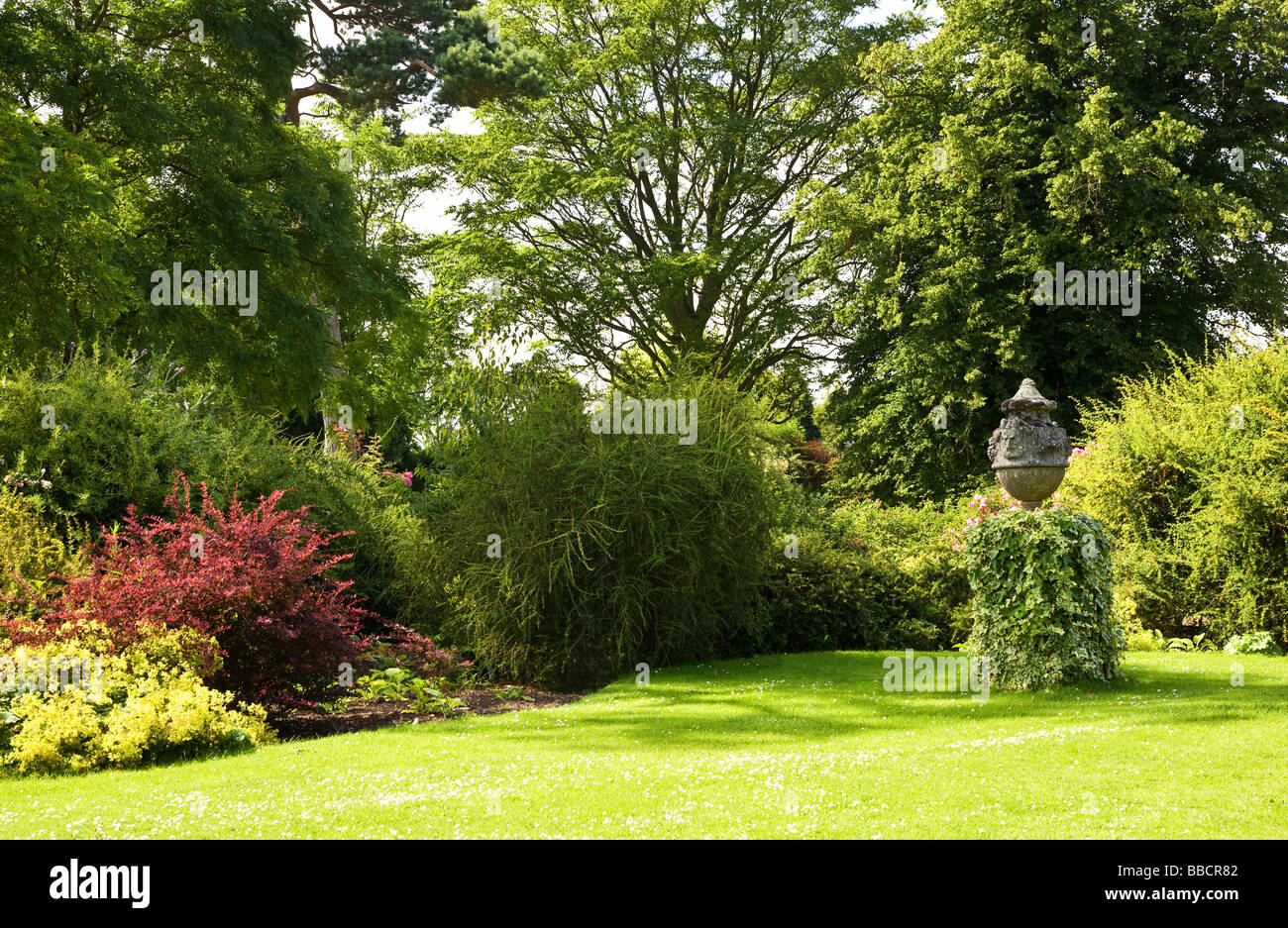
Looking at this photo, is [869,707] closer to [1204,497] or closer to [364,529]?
[364,529]

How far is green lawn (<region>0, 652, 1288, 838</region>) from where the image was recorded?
5.29 meters

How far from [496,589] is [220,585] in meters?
3.69

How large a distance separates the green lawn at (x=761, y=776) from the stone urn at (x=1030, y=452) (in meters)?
2.02

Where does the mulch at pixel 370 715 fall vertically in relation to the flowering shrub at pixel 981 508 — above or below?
below

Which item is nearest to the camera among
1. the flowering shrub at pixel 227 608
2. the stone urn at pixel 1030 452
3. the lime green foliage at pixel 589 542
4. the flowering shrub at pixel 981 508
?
the flowering shrub at pixel 227 608

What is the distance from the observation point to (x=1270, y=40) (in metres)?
22.8

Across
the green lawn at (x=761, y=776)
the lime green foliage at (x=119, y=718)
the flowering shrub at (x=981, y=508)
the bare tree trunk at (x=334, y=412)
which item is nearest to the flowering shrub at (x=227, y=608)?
the lime green foliage at (x=119, y=718)

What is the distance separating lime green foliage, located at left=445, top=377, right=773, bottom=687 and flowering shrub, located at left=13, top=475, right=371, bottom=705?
101 inches

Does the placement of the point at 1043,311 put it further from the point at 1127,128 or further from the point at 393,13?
the point at 393,13

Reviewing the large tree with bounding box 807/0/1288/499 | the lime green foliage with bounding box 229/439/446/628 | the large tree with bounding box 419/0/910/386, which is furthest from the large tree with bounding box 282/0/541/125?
the lime green foliage with bounding box 229/439/446/628

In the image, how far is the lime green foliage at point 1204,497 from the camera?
524 inches

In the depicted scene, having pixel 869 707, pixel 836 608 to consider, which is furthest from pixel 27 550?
pixel 836 608

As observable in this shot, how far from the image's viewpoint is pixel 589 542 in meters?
11.8

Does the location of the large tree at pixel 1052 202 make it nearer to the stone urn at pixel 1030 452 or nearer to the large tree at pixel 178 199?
the large tree at pixel 178 199
